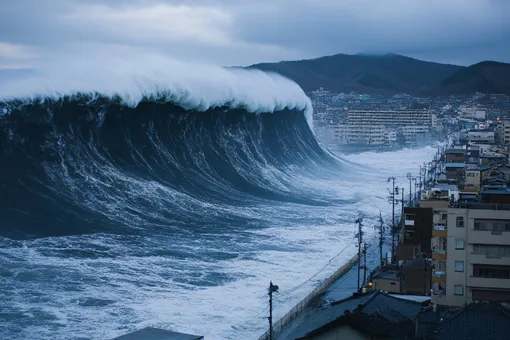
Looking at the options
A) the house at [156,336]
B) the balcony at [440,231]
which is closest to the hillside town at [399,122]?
the balcony at [440,231]

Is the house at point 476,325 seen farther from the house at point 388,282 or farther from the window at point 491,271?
the house at point 388,282

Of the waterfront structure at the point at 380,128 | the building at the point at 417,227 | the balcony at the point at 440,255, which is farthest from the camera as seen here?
the waterfront structure at the point at 380,128

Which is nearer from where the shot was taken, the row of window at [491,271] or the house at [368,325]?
the house at [368,325]

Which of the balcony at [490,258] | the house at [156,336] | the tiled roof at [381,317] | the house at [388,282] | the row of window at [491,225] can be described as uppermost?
the row of window at [491,225]

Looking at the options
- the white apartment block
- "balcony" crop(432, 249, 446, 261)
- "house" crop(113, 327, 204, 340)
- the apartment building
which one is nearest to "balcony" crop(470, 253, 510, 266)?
the apartment building

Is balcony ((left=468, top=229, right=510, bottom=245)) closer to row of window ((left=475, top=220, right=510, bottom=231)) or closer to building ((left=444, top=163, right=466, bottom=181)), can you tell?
row of window ((left=475, top=220, right=510, bottom=231))

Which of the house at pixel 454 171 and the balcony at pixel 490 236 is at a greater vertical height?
the balcony at pixel 490 236

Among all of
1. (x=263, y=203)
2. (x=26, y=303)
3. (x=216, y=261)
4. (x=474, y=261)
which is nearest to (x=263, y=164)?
(x=263, y=203)
